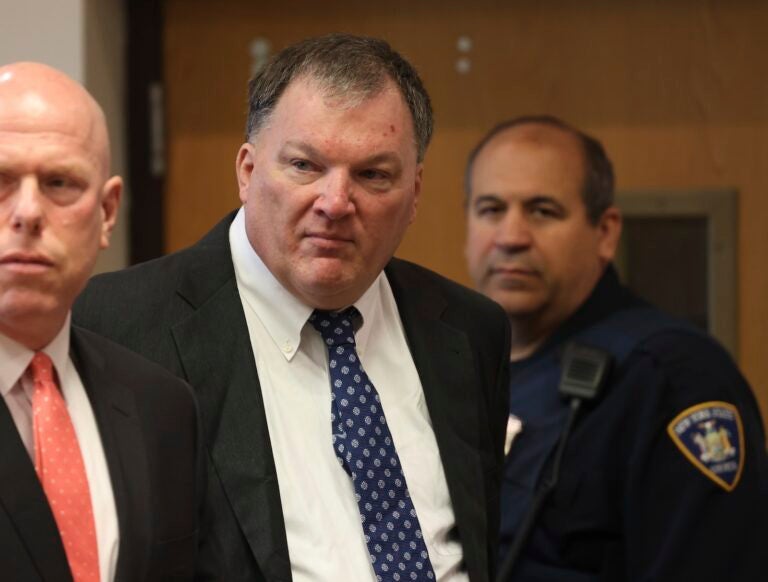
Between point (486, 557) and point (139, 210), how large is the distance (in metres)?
1.38

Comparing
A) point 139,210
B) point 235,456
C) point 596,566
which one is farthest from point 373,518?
point 139,210

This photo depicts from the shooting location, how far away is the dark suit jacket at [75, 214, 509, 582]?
5.33ft

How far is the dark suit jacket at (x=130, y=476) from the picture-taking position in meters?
1.24

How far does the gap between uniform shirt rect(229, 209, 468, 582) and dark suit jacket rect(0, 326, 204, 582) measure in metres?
0.25

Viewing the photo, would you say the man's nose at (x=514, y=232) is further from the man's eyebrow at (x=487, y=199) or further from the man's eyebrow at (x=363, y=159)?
the man's eyebrow at (x=363, y=159)

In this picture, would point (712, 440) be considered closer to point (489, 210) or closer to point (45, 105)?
point (489, 210)

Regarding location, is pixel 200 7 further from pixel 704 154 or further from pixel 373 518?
pixel 373 518

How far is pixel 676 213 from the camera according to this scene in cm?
295

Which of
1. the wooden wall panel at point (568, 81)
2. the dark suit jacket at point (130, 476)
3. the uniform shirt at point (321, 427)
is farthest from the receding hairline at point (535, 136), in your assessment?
the dark suit jacket at point (130, 476)

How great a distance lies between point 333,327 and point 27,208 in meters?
0.62

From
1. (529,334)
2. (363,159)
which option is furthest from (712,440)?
(363,159)

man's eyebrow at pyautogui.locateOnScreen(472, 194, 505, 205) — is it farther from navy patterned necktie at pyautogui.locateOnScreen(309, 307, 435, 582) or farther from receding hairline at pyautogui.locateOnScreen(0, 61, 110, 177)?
receding hairline at pyautogui.locateOnScreen(0, 61, 110, 177)

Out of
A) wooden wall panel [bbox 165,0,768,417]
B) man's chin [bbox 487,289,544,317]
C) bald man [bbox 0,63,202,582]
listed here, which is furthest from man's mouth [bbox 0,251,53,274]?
wooden wall panel [bbox 165,0,768,417]

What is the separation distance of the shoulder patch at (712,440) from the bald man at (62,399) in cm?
107
